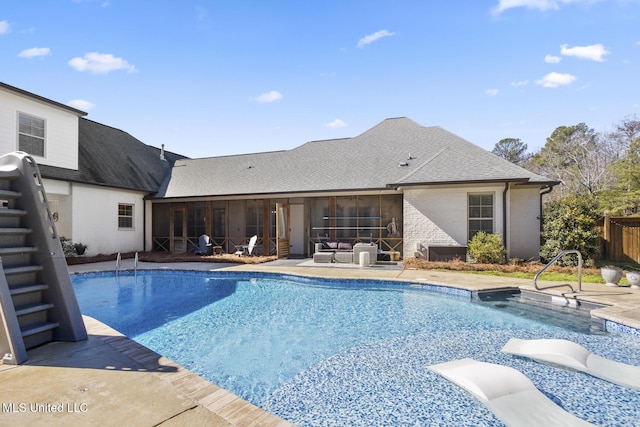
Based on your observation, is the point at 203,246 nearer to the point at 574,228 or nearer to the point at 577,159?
the point at 574,228

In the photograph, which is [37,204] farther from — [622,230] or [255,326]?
[622,230]

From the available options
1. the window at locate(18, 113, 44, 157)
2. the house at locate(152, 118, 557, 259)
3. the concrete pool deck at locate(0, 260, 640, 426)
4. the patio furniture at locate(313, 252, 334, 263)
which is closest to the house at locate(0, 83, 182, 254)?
the window at locate(18, 113, 44, 157)

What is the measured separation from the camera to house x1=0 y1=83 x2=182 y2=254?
12.0 m

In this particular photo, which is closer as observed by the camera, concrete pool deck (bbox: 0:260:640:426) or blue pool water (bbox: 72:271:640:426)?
concrete pool deck (bbox: 0:260:640:426)

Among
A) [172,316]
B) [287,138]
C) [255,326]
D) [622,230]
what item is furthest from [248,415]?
[287,138]

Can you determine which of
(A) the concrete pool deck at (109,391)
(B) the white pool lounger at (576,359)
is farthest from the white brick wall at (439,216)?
(A) the concrete pool deck at (109,391)

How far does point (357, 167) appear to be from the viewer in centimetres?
1566

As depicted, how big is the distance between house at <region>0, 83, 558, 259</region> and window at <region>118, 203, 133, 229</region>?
5 cm

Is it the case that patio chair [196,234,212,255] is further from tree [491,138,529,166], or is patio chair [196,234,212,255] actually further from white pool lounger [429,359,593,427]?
tree [491,138,529,166]

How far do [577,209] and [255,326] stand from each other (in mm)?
10873

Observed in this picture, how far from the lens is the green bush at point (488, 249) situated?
11312 mm

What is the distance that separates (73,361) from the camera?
11.0 feet

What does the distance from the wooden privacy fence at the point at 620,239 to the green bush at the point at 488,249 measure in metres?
5.21

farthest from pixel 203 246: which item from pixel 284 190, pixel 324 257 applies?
pixel 324 257
